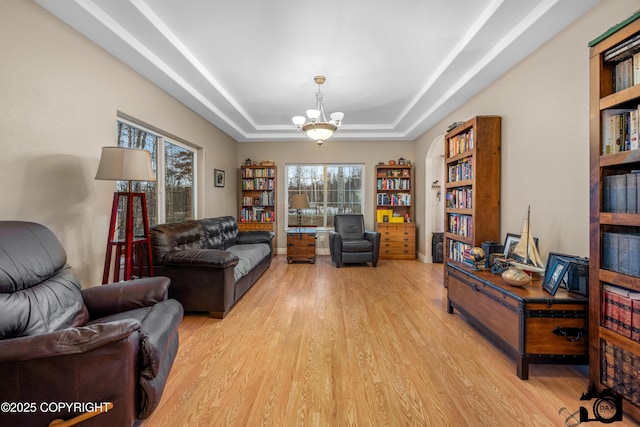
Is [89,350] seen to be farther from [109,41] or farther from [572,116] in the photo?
[572,116]

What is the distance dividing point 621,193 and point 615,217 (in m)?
0.14

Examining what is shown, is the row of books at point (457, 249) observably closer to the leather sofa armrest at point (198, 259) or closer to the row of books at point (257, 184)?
the leather sofa armrest at point (198, 259)

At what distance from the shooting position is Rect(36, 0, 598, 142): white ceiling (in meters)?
2.27

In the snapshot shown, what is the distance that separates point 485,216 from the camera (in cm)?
318

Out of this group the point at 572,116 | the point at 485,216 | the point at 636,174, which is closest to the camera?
the point at 636,174

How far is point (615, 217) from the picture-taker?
5.16ft

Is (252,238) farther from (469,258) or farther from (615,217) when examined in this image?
(615,217)

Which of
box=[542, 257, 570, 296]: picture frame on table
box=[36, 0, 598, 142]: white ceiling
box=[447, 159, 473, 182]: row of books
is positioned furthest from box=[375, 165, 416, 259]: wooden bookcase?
box=[542, 257, 570, 296]: picture frame on table

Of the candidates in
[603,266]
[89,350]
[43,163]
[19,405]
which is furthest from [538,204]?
[43,163]

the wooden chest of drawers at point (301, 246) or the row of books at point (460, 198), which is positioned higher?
the row of books at point (460, 198)

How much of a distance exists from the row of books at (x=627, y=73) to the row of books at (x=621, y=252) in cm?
84

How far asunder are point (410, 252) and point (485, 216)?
2.95 metres

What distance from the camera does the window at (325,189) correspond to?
659 cm

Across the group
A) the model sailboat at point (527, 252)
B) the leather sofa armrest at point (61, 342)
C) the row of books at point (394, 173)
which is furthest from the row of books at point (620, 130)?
the row of books at point (394, 173)
